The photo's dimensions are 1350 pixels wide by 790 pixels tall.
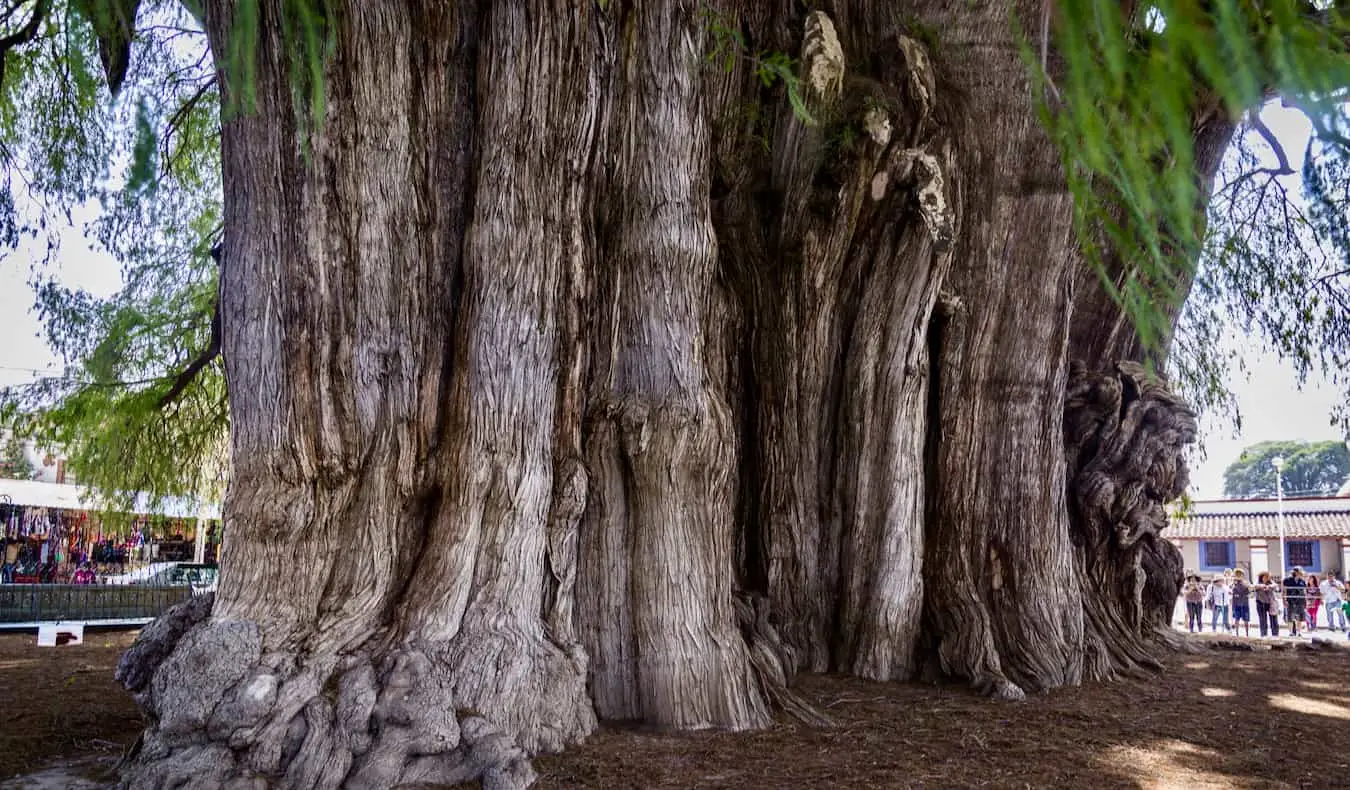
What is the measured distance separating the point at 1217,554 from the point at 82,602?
90.8 feet

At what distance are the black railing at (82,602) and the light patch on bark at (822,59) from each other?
10353mm

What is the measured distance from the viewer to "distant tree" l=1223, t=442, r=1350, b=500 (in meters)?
51.8

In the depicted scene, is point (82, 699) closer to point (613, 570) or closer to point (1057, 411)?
point (613, 570)

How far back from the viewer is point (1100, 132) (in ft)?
4.25

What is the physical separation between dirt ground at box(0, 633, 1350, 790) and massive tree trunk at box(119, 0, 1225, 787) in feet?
1.06

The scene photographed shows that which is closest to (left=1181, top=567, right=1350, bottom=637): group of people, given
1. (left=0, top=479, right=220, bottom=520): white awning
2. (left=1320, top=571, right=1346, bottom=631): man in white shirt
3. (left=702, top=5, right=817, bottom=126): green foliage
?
(left=1320, top=571, right=1346, bottom=631): man in white shirt

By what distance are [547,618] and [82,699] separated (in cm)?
338

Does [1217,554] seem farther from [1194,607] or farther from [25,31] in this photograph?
[25,31]

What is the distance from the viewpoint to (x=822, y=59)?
6039mm

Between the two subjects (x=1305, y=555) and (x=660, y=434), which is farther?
(x=1305, y=555)

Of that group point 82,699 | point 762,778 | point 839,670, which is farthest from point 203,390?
point 762,778

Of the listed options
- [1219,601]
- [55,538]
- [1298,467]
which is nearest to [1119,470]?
[1219,601]

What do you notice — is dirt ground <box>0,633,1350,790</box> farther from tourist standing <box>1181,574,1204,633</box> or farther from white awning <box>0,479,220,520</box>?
tourist standing <box>1181,574,1204,633</box>

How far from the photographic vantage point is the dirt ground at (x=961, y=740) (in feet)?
14.1
